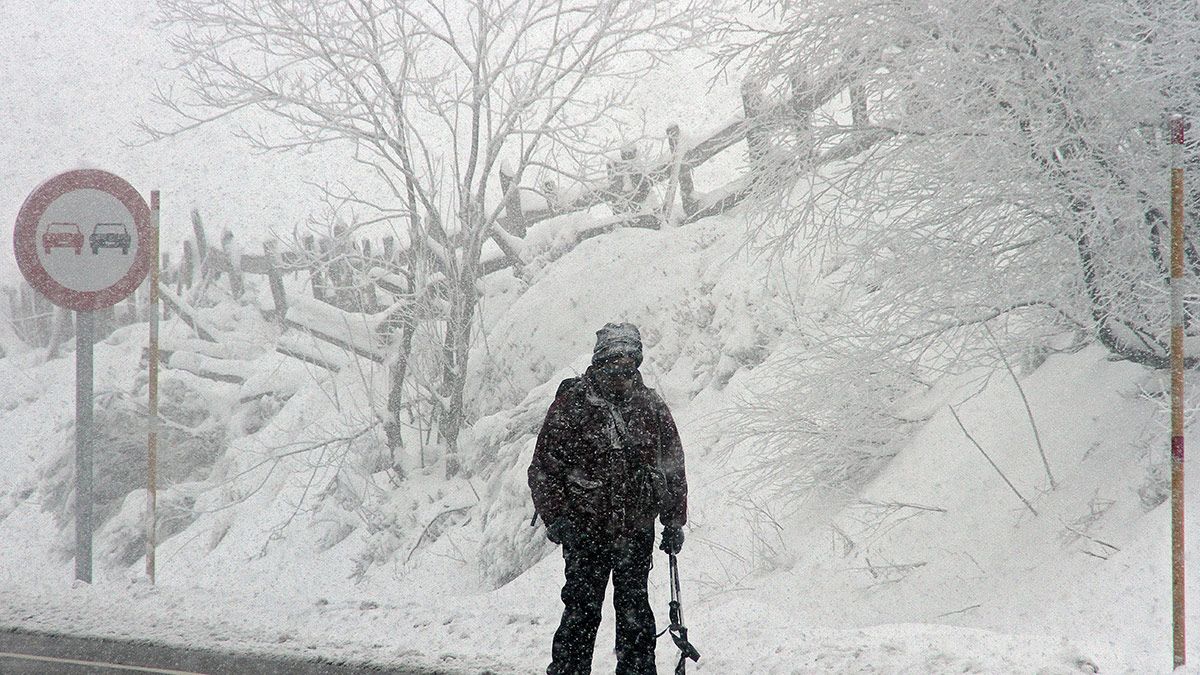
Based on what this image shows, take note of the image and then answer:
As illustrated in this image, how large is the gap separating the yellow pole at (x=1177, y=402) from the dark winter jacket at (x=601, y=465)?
88.3 inches

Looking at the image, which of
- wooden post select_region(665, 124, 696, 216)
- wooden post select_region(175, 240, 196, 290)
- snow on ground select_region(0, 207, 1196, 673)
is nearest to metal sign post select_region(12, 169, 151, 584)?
snow on ground select_region(0, 207, 1196, 673)

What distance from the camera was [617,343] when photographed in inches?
177

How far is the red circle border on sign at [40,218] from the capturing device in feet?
23.9

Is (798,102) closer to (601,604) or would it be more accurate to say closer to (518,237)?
Answer: (601,604)

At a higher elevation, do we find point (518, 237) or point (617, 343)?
point (518, 237)

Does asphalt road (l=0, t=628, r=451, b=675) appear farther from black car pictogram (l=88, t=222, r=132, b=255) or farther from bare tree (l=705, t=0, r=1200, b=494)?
bare tree (l=705, t=0, r=1200, b=494)

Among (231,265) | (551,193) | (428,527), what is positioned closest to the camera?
(428,527)

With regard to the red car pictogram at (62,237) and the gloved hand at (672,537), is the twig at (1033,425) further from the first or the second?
the red car pictogram at (62,237)

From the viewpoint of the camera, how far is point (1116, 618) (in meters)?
5.50

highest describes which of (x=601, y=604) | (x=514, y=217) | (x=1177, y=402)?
(x=514, y=217)

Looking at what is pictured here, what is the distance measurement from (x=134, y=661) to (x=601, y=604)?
2.79 metres

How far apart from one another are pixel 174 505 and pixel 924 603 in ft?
36.6

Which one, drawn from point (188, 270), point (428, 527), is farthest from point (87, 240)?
point (188, 270)

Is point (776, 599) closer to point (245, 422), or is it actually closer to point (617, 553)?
point (617, 553)
